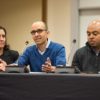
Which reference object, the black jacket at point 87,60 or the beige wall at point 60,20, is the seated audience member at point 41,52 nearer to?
the black jacket at point 87,60

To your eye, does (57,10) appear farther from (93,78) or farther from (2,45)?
(93,78)

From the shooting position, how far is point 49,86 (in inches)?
69.8

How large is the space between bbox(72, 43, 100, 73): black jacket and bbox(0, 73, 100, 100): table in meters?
0.66

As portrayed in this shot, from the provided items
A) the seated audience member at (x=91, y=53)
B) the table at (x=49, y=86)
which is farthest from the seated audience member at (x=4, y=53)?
the table at (x=49, y=86)

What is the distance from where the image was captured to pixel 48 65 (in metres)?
2.06

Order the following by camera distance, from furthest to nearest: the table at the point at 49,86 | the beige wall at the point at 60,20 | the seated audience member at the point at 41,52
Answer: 1. the beige wall at the point at 60,20
2. the seated audience member at the point at 41,52
3. the table at the point at 49,86

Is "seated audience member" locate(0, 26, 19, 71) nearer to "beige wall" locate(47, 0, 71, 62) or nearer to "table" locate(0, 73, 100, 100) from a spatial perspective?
"table" locate(0, 73, 100, 100)

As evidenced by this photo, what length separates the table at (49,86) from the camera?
5.67 feet

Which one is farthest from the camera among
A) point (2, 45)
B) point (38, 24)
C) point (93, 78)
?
point (2, 45)

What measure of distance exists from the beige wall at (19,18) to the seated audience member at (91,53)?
94.8 inches

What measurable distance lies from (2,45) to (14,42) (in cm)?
220

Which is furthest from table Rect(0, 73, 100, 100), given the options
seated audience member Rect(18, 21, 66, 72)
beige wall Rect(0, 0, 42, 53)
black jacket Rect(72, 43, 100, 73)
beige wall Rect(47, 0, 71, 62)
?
beige wall Rect(0, 0, 42, 53)

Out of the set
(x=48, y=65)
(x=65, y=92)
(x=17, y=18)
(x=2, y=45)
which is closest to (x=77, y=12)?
(x=17, y=18)

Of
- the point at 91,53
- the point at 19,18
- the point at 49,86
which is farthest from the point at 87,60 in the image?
the point at 19,18
